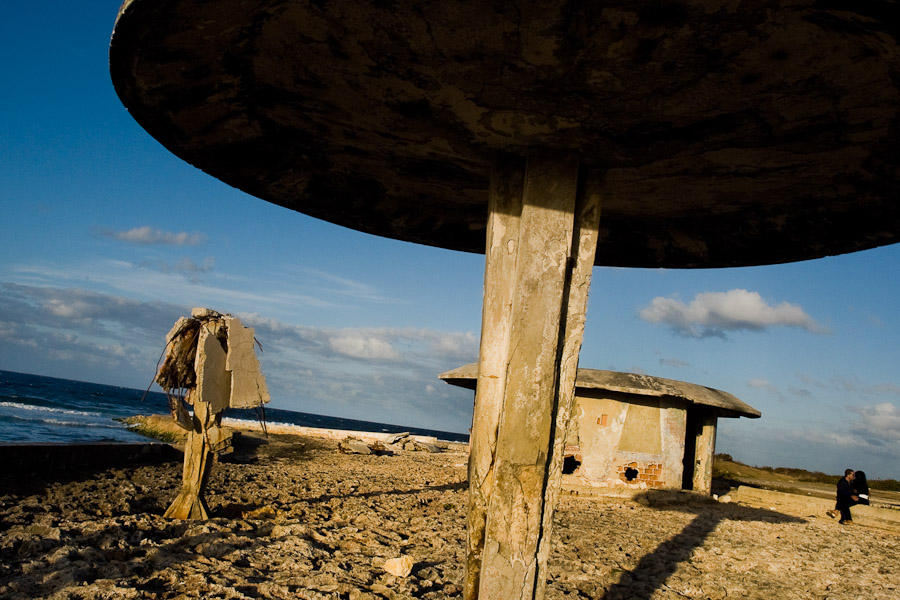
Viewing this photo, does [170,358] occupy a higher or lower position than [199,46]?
lower

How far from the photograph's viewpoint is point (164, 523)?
632 cm

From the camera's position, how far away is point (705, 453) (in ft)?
48.8

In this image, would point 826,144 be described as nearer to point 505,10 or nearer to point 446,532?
point 505,10

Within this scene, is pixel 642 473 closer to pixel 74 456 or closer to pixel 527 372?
pixel 527 372

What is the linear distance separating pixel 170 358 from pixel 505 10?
6205mm

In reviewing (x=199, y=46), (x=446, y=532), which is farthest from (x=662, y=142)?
(x=446, y=532)

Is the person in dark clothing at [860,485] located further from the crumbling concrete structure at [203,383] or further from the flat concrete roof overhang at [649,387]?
the crumbling concrete structure at [203,383]

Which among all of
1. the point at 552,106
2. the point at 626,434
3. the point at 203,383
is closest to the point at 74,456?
the point at 203,383

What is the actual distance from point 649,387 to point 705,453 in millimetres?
3186

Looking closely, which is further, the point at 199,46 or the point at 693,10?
the point at 199,46

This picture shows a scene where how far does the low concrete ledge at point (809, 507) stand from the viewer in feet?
42.0

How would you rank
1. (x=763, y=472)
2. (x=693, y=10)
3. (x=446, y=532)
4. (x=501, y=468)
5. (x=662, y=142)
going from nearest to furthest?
(x=693, y=10) < (x=501, y=468) < (x=662, y=142) < (x=446, y=532) < (x=763, y=472)

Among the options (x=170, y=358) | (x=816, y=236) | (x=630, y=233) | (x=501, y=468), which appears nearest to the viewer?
(x=501, y=468)

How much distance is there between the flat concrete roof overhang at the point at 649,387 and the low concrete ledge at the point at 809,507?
2030 millimetres
